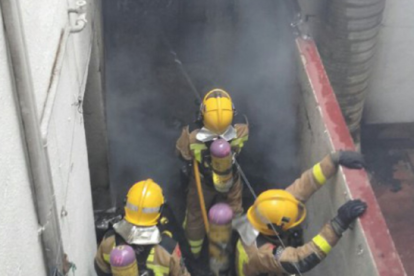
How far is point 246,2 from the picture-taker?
7043 mm

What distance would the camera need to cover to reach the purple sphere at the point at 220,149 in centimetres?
506

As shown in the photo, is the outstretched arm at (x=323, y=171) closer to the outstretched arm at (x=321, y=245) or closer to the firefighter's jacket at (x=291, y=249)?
the firefighter's jacket at (x=291, y=249)

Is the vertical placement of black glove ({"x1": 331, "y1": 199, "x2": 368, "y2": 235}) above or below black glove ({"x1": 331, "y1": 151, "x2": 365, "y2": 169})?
below

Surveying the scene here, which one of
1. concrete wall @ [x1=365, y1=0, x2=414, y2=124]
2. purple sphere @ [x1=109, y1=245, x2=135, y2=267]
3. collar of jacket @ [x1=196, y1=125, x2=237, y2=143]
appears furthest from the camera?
concrete wall @ [x1=365, y1=0, x2=414, y2=124]

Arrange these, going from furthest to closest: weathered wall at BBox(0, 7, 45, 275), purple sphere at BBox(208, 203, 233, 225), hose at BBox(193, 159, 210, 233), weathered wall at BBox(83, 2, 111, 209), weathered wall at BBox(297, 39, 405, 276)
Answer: weathered wall at BBox(83, 2, 111, 209) → hose at BBox(193, 159, 210, 233) → purple sphere at BBox(208, 203, 233, 225) → weathered wall at BBox(297, 39, 405, 276) → weathered wall at BBox(0, 7, 45, 275)

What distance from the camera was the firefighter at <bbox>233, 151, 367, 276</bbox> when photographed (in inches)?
171

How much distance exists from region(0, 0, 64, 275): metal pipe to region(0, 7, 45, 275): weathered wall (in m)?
0.04

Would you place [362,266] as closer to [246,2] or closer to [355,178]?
[355,178]

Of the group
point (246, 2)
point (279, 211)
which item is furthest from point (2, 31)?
point (246, 2)

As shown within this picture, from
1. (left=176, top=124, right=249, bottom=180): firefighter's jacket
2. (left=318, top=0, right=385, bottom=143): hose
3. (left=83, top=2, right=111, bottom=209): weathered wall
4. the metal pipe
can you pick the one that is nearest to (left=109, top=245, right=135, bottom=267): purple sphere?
the metal pipe

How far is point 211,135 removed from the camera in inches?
215

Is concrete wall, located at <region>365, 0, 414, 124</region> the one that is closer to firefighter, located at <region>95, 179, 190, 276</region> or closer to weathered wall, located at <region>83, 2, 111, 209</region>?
weathered wall, located at <region>83, 2, 111, 209</region>

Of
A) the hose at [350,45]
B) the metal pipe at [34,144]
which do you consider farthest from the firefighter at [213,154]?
the metal pipe at [34,144]

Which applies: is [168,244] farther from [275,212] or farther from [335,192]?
[335,192]
